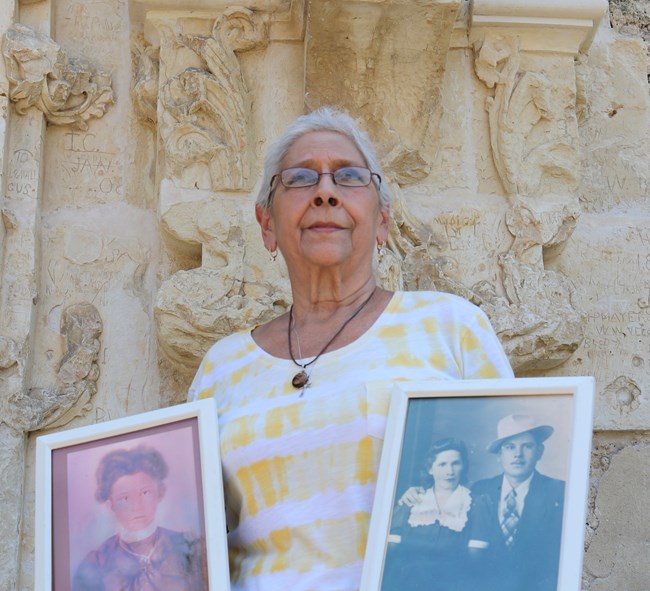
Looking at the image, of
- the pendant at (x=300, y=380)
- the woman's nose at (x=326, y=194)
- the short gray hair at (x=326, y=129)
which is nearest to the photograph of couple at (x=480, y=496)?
the pendant at (x=300, y=380)

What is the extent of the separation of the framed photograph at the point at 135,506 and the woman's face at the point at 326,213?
367 mm

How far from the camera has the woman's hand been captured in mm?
1757

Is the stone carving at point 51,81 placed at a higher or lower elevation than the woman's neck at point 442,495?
higher

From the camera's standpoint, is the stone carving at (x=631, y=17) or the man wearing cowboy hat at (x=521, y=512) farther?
the stone carving at (x=631, y=17)

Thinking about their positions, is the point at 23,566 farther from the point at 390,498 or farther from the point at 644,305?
the point at 644,305

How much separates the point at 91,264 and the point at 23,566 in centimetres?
71

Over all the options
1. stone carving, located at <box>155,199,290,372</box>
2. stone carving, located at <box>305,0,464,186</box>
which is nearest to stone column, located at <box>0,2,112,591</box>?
stone carving, located at <box>155,199,290,372</box>

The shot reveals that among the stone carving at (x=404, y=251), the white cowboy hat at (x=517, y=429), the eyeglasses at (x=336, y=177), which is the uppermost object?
the stone carving at (x=404, y=251)

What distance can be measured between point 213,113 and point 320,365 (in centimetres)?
101

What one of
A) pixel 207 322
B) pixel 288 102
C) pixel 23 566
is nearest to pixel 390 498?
pixel 207 322

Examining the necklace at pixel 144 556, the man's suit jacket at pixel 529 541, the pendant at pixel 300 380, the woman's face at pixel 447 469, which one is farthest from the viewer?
the pendant at pixel 300 380

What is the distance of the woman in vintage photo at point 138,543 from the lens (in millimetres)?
1848

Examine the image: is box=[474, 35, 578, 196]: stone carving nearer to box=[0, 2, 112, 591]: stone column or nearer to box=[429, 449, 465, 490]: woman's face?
box=[0, 2, 112, 591]: stone column

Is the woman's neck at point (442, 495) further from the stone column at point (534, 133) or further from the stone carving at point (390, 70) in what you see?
the stone carving at point (390, 70)
